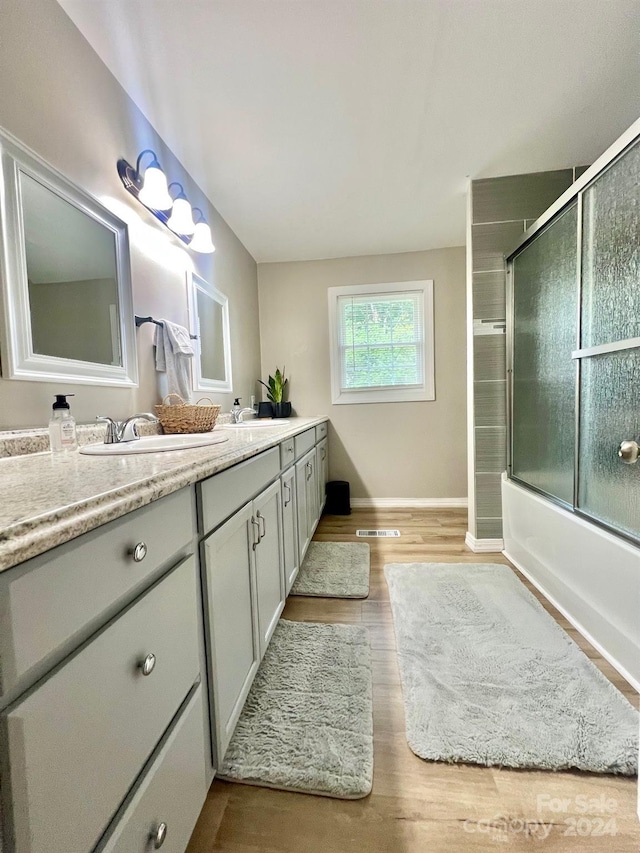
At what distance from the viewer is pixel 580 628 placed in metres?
1.48

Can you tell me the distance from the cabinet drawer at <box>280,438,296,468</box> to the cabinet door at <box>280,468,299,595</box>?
4cm

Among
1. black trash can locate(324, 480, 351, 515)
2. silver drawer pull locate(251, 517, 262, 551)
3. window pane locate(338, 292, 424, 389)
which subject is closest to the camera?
silver drawer pull locate(251, 517, 262, 551)

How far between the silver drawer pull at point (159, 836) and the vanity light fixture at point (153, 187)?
190cm

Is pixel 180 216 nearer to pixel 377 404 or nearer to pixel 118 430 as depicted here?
pixel 118 430

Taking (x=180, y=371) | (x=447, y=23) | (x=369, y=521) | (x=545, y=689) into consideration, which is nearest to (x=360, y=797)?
(x=545, y=689)

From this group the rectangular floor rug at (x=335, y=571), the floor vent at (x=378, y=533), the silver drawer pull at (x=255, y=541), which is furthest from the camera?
the floor vent at (x=378, y=533)

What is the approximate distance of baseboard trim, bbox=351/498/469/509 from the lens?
10.5 feet

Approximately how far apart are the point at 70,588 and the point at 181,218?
1807 mm

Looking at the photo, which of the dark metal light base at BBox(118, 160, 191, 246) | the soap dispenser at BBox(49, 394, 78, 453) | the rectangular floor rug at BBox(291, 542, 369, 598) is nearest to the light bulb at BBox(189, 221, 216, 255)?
the dark metal light base at BBox(118, 160, 191, 246)

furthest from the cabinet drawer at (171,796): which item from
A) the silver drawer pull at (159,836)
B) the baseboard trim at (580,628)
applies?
the baseboard trim at (580,628)

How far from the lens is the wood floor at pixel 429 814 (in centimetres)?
79

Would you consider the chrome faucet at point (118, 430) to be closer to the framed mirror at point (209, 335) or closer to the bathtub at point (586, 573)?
the framed mirror at point (209, 335)

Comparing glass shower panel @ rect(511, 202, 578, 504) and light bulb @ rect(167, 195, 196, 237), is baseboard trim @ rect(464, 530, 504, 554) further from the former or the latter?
light bulb @ rect(167, 195, 196, 237)

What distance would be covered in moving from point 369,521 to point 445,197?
2368 millimetres
